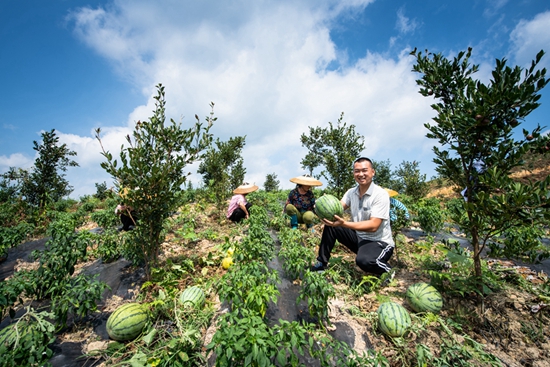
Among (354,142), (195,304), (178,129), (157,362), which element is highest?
(354,142)

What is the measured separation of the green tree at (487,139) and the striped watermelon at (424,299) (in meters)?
0.61

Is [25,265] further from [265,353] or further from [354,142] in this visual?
[354,142]

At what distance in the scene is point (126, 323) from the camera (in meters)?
2.54

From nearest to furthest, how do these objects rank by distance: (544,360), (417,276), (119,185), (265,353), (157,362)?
(265,353)
(157,362)
(544,360)
(119,185)
(417,276)

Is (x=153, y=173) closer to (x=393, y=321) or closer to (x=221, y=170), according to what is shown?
(x=393, y=321)

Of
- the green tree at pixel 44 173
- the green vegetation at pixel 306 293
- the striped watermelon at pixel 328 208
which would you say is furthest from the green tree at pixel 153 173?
the green tree at pixel 44 173

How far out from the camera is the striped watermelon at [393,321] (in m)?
2.49

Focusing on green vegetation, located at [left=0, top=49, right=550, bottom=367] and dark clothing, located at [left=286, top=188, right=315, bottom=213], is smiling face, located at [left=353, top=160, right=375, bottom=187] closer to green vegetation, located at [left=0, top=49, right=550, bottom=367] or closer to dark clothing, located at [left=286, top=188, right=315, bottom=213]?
green vegetation, located at [left=0, top=49, right=550, bottom=367]

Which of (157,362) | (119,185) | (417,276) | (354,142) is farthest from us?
(354,142)

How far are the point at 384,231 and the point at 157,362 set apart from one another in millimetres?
3301

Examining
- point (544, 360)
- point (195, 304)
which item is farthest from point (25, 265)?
point (544, 360)

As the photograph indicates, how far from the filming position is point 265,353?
5.24ft

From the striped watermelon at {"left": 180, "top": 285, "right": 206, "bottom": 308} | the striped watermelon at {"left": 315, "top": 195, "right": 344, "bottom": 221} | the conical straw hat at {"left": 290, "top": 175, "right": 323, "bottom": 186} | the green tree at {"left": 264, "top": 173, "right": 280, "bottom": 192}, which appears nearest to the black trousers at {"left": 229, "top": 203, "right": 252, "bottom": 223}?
the conical straw hat at {"left": 290, "top": 175, "right": 323, "bottom": 186}

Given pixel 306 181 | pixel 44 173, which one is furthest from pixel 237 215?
pixel 44 173
